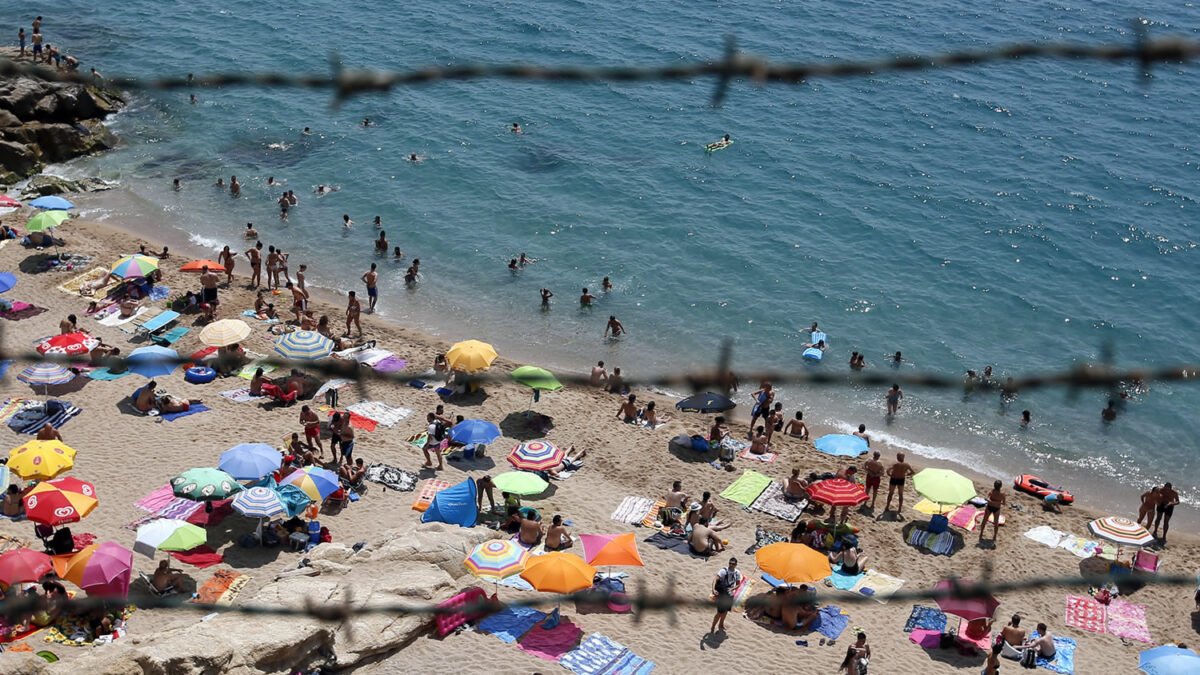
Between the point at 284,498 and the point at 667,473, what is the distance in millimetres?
7899

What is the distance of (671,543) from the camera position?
1916 centimetres

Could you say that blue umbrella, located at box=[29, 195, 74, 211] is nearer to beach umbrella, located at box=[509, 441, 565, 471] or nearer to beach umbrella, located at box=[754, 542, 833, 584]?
beach umbrella, located at box=[509, 441, 565, 471]

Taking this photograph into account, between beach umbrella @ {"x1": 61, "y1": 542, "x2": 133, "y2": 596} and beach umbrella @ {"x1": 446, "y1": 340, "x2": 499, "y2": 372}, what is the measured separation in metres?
9.13

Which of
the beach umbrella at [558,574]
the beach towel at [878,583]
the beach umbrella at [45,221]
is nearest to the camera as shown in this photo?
the beach umbrella at [558,574]

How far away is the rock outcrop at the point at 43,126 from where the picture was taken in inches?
1394

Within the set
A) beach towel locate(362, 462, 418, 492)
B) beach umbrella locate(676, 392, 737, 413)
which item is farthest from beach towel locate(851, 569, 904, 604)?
beach towel locate(362, 462, 418, 492)

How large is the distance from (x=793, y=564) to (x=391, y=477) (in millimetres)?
7911

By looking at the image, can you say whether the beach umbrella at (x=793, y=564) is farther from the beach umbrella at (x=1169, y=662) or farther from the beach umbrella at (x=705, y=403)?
the beach umbrella at (x=705, y=403)

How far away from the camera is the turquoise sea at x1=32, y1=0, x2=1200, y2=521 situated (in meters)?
29.8

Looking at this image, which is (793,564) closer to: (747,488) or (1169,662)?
(747,488)

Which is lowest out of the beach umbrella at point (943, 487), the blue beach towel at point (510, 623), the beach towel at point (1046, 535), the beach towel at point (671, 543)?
the beach towel at point (1046, 535)

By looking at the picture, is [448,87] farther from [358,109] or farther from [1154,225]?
[1154,225]

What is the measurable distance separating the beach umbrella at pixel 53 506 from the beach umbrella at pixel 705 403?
40.1 feet

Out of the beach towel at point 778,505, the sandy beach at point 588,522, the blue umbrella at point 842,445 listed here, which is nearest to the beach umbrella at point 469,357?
the sandy beach at point 588,522
